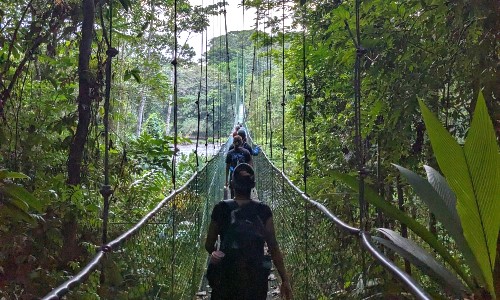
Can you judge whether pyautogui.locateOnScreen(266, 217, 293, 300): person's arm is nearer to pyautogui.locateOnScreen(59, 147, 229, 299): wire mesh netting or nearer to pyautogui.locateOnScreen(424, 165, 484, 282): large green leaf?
pyautogui.locateOnScreen(59, 147, 229, 299): wire mesh netting

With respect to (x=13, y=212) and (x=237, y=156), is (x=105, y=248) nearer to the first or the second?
(x=13, y=212)

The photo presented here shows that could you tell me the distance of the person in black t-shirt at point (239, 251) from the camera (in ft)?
5.80

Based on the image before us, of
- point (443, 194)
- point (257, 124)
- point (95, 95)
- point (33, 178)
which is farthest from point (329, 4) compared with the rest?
point (257, 124)

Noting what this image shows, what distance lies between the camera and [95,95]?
2445mm

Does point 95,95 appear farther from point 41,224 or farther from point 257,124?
point 257,124

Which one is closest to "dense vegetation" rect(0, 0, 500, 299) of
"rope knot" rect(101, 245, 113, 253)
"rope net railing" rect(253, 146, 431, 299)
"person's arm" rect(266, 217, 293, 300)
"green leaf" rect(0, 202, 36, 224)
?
"green leaf" rect(0, 202, 36, 224)

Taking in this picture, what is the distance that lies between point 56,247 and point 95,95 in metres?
0.66

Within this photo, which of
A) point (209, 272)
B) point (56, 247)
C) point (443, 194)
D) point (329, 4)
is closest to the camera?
point (443, 194)

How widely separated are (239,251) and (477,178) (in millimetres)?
906

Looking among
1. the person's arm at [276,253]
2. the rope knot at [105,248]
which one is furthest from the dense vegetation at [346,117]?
the rope knot at [105,248]

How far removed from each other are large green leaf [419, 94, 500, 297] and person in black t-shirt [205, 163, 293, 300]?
820 millimetres

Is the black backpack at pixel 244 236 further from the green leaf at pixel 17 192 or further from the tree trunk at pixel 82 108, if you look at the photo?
the tree trunk at pixel 82 108

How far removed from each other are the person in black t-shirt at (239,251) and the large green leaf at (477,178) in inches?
32.3

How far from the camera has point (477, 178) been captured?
3.34 ft
